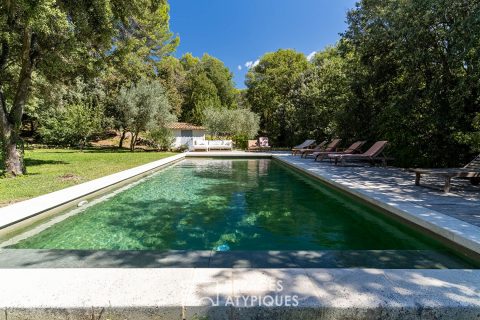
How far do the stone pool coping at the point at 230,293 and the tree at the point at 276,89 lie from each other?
88.0 feet

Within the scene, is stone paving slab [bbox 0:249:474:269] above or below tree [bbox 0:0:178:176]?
below

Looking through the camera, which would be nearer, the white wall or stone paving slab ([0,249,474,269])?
stone paving slab ([0,249,474,269])

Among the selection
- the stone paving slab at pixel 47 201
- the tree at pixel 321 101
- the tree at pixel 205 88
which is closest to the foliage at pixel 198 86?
the tree at pixel 205 88

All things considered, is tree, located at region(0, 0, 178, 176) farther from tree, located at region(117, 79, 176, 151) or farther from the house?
the house

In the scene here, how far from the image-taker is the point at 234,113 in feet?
104

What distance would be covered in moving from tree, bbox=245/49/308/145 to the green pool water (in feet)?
72.2

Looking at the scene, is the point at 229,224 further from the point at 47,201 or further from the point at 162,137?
the point at 162,137

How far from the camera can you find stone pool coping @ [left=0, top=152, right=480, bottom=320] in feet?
8.05

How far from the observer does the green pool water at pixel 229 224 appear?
15.8 ft

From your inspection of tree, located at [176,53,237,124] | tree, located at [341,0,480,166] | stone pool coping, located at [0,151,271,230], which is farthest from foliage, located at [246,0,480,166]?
tree, located at [176,53,237,124]

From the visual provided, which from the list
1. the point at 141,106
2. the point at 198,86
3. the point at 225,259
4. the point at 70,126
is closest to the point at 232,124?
the point at 141,106

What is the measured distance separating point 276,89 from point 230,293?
3694 cm

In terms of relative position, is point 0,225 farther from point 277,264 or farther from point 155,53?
point 155,53

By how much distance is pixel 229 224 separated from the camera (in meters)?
5.93
